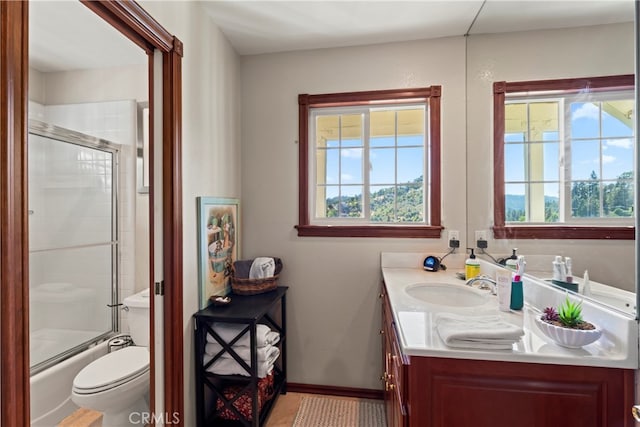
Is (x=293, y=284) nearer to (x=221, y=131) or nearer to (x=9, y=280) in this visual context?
(x=221, y=131)

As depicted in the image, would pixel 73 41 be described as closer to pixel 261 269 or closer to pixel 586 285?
pixel 261 269

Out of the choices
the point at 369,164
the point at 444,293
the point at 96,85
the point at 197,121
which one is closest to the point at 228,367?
the point at 444,293

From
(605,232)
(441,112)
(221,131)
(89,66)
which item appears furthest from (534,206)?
(89,66)

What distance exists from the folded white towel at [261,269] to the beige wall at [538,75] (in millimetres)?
1338

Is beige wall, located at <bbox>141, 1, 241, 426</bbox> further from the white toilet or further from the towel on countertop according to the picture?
the towel on countertop

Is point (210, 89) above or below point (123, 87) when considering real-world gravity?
below

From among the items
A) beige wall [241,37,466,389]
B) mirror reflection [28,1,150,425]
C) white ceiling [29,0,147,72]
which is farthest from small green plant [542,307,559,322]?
white ceiling [29,0,147,72]

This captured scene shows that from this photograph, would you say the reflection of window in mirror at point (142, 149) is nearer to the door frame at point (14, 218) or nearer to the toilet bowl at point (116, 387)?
the toilet bowl at point (116, 387)

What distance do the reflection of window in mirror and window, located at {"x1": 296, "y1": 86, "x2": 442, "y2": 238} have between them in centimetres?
119

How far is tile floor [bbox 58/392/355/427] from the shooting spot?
186cm

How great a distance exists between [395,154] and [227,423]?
6.69ft

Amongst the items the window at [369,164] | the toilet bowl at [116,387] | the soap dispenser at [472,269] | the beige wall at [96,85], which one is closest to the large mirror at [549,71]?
the soap dispenser at [472,269]

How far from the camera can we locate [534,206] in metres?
1.51

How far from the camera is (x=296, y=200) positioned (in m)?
2.23
